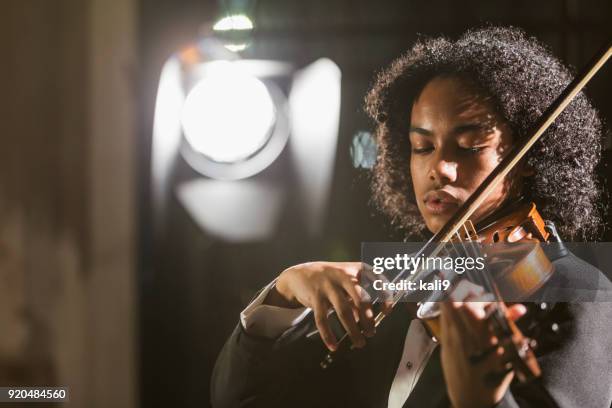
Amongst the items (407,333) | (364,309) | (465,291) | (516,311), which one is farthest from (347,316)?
(516,311)

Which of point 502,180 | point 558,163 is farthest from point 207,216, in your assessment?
point 558,163

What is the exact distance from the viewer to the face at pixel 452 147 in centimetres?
147

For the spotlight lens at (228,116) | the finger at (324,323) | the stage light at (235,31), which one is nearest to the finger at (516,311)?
the finger at (324,323)

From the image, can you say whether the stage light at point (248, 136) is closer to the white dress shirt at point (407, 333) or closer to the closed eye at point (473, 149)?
the white dress shirt at point (407, 333)

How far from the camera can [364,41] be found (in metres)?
1.58

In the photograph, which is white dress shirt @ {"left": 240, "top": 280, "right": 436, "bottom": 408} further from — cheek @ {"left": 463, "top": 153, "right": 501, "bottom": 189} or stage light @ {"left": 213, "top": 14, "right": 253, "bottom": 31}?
stage light @ {"left": 213, "top": 14, "right": 253, "bottom": 31}

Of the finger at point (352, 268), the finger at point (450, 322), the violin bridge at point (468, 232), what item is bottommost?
the finger at point (450, 322)

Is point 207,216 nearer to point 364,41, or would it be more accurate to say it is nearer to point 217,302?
point 217,302

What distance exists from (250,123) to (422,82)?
1.57 ft

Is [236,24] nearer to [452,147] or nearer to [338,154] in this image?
[338,154]

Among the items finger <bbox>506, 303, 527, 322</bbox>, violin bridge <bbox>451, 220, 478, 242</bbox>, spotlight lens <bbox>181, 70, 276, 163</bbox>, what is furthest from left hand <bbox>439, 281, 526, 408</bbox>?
spotlight lens <bbox>181, 70, 276, 163</bbox>

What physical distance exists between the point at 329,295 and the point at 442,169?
45cm

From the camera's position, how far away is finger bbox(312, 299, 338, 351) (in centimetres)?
152

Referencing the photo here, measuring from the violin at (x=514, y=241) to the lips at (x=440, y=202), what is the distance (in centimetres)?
3
